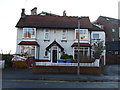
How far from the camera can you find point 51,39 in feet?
102

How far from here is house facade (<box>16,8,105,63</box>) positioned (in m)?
29.4

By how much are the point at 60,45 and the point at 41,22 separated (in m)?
5.54

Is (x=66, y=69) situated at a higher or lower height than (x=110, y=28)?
lower

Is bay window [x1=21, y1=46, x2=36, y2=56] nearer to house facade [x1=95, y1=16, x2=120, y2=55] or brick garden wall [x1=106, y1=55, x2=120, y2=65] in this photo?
brick garden wall [x1=106, y1=55, x2=120, y2=65]

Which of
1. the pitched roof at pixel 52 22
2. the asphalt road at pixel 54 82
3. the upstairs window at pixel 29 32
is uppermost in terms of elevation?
the pitched roof at pixel 52 22

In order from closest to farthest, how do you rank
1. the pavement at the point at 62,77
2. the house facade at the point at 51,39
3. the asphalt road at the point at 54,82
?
1. the asphalt road at the point at 54,82
2. the pavement at the point at 62,77
3. the house facade at the point at 51,39

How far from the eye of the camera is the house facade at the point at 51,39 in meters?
29.4

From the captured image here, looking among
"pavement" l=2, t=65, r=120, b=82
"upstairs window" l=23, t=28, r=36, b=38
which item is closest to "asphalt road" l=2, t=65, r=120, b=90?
"pavement" l=2, t=65, r=120, b=82

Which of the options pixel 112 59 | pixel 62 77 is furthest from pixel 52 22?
pixel 62 77

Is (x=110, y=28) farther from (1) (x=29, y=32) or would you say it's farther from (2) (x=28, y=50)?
(2) (x=28, y=50)

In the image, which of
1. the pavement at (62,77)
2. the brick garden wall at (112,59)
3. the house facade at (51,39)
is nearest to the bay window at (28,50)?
the house facade at (51,39)

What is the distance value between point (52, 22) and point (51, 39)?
326 cm

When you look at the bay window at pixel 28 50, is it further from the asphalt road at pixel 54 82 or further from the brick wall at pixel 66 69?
the asphalt road at pixel 54 82

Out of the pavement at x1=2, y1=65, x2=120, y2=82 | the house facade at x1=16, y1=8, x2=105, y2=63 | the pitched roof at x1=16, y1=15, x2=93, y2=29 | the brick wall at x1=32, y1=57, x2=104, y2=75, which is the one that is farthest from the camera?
the pitched roof at x1=16, y1=15, x2=93, y2=29
